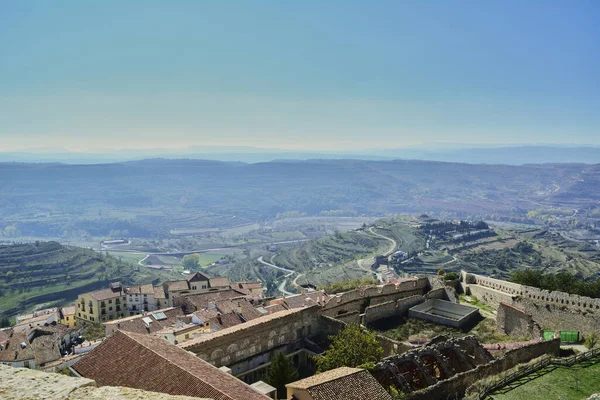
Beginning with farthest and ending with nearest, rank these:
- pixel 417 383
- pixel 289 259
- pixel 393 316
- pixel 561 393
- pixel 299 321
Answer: pixel 289 259 < pixel 393 316 < pixel 299 321 < pixel 417 383 < pixel 561 393

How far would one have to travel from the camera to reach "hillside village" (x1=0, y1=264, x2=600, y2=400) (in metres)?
21.7

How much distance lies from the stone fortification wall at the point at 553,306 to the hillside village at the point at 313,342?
9 cm

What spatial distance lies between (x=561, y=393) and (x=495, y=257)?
138m

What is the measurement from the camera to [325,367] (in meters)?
30.6

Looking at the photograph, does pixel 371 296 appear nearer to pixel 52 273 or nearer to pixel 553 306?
pixel 553 306

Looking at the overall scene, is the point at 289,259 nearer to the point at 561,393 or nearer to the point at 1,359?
the point at 1,359

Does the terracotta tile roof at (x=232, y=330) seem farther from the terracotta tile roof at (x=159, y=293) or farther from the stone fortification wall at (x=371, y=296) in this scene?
the terracotta tile roof at (x=159, y=293)

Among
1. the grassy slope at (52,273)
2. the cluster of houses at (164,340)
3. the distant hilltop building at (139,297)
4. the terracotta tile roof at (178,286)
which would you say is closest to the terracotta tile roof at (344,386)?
the cluster of houses at (164,340)

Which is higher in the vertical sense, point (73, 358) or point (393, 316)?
point (393, 316)

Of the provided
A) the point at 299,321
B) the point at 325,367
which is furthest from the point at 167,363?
the point at 299,321

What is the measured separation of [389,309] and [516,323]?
10983mm

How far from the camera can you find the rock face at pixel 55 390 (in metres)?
6.55

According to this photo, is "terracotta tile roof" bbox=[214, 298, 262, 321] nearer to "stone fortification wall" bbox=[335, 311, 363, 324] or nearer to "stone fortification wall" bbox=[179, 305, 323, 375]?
"stone fortification wall" bbox=[179, 305, 323, 375]

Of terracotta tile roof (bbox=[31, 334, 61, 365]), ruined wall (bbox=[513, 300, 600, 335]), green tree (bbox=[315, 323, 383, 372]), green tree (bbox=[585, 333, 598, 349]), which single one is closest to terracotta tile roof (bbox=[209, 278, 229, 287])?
terracotta tile roof (bbox=[31, 334, 61, 365])
